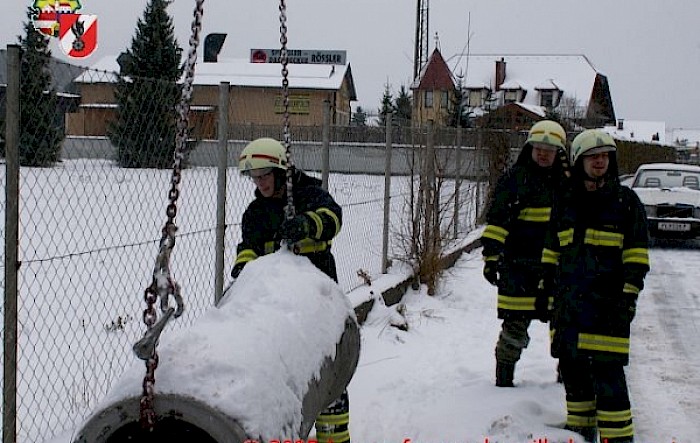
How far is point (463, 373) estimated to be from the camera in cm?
641

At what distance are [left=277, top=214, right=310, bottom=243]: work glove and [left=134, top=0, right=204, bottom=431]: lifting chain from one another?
1274 mm

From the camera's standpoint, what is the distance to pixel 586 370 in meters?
4.76

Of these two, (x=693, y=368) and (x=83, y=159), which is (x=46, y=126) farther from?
(x=693, y=368)

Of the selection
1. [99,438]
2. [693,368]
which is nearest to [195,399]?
[99,438]

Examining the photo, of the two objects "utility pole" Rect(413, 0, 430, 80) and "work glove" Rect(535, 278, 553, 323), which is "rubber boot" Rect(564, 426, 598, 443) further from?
"utility pole" Rect(413, 0, 430, 80)

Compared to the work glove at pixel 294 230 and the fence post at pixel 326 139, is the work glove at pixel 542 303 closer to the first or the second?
the work glove at pixel 294 230

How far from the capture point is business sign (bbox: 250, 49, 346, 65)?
5231cm

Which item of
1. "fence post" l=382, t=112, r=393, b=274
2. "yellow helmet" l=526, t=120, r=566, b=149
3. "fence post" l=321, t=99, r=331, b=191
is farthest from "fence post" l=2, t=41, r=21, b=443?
"fence post" l=382, t=112, r=393, b=274

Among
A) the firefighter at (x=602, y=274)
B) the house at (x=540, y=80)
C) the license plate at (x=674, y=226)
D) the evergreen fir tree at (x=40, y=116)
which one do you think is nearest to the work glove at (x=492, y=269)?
the firefighter at (x=602, y=274)

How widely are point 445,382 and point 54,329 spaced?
317 centimetres

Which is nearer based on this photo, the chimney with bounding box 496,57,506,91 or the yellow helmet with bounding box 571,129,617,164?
the yellow helmet with bounding box 571,129,617,164

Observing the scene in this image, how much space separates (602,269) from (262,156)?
187 centimetres

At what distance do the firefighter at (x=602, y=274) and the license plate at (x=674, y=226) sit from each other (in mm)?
10860

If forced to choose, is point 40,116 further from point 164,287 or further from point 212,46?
point 212,46
